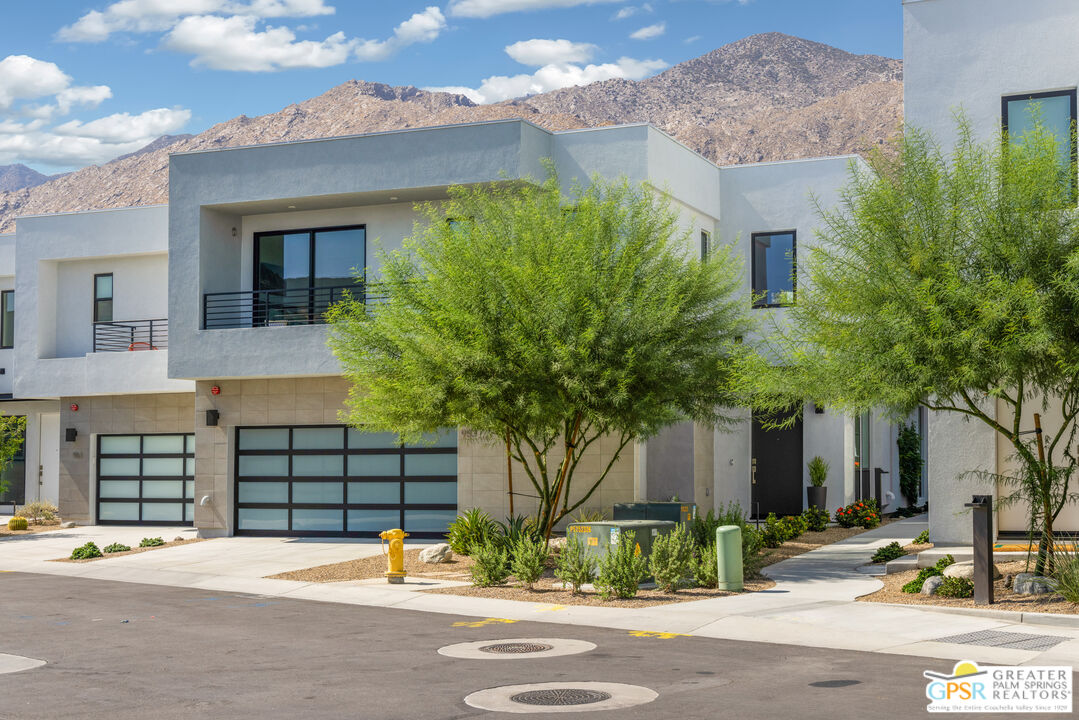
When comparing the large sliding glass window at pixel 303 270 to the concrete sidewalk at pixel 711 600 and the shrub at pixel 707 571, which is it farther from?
the shrub at pixel 707 571

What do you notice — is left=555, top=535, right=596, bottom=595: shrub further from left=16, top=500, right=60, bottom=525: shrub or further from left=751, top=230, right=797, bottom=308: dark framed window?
left=16, top=500, right=60, bottom=525: shrub

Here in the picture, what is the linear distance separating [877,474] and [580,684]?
21.5 meters

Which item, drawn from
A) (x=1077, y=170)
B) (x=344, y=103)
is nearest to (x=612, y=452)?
(x=1077, y=170)

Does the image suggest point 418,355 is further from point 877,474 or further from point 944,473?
point 877,474

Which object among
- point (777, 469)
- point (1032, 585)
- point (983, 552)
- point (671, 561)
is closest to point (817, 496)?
point (777, 469)

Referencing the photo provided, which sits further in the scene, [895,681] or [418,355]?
[418,355]

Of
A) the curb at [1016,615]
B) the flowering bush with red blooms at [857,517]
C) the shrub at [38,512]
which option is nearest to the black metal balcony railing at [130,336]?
the shrub at [38,512]

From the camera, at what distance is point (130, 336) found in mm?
29281

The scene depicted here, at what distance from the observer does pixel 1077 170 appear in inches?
563

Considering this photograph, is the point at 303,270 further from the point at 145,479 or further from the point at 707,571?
the point at 707,571

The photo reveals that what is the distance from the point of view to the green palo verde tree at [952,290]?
13.2 metres

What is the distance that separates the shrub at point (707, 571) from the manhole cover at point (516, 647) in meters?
4.46

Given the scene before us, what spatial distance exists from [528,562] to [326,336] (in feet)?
29.0

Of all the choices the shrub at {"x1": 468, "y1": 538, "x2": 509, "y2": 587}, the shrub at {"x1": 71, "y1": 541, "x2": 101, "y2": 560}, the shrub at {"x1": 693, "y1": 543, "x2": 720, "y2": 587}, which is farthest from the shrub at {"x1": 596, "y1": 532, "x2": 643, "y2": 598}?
the shrub at {"x1": 71, "y1": 541, "x2": 101, "y2": 560}
